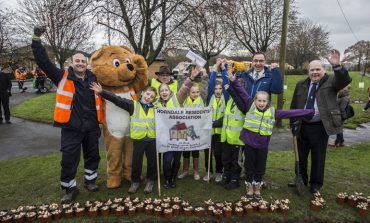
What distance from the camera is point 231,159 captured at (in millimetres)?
5266

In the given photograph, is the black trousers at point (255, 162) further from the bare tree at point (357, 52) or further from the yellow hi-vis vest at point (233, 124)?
the bare tree at point (357, 52)

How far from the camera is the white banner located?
16.4ft

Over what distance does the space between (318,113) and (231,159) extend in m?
1.63

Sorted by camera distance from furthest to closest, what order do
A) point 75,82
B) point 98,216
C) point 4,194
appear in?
1. point 4,194
2. point 75,82
3. point 98,216

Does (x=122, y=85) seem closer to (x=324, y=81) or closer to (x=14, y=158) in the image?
(x=324, y=81)

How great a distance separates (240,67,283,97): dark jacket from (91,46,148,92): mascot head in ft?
6.22

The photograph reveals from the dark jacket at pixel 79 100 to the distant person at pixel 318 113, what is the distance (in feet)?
11.2

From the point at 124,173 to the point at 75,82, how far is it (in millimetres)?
1886

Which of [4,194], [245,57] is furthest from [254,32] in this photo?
[4,194]


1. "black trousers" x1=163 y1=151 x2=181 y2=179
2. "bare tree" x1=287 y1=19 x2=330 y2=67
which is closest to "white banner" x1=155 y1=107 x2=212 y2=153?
"black trousers" x1=163 y1=151 x2=181 y2=179

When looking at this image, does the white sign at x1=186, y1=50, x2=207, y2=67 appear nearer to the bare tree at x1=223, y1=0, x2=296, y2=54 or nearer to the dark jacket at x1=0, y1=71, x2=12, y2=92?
the dark jacket at x1=0, y1=71, x2=12, y2=92

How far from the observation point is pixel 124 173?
5.50 m

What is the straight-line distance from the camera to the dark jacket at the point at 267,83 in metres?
5.05

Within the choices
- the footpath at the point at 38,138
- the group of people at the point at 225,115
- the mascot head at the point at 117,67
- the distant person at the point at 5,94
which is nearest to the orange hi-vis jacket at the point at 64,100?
the group of people at the point at 225,115
